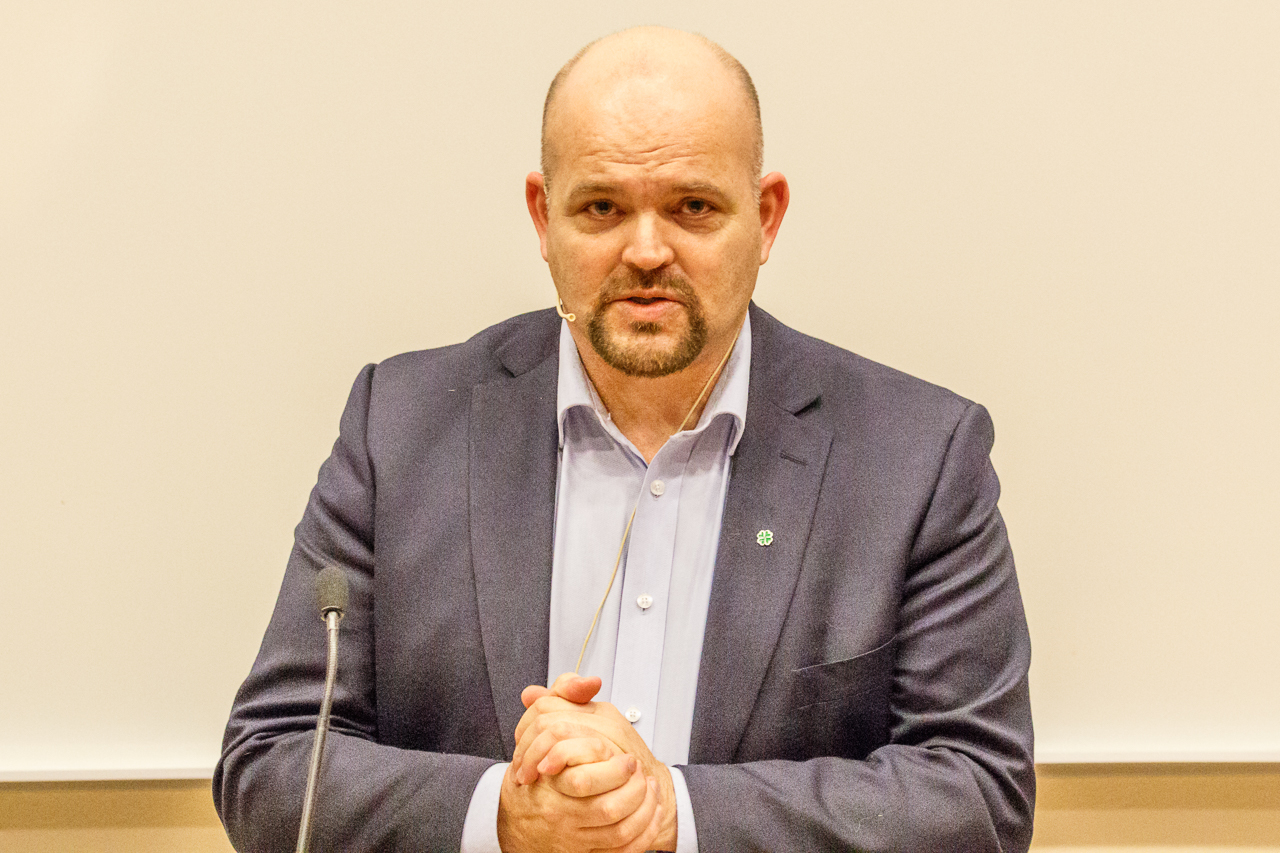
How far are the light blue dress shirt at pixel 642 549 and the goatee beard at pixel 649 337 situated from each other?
0.14 metres

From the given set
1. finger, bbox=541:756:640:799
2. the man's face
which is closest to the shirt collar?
the man's face

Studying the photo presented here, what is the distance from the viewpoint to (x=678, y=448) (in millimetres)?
2047

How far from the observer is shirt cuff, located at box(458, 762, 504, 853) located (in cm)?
172

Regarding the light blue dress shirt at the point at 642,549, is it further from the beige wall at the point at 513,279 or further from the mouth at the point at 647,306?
the beige wall at the point at 513,279

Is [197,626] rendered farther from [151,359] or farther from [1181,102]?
[1181,102]

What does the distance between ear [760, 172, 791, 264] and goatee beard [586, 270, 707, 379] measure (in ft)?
0.65

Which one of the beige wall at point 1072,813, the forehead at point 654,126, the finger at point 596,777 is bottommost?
the beige wall at point 1072,813

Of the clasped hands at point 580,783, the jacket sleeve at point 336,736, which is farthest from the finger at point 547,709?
the jacket sleeve at point 336,736

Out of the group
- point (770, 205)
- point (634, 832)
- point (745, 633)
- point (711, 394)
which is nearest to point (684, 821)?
point (634, 832)

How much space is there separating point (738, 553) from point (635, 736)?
1.16 ft

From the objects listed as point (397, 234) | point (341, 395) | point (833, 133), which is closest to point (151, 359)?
point (341, 395)

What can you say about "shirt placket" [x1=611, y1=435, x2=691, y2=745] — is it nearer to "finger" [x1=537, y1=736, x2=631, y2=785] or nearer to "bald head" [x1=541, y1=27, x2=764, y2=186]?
"finger" [x1=537, y1=736, x2=631, y2=785]

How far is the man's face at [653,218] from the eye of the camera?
6.21ft

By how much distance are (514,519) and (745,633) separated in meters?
0.42
